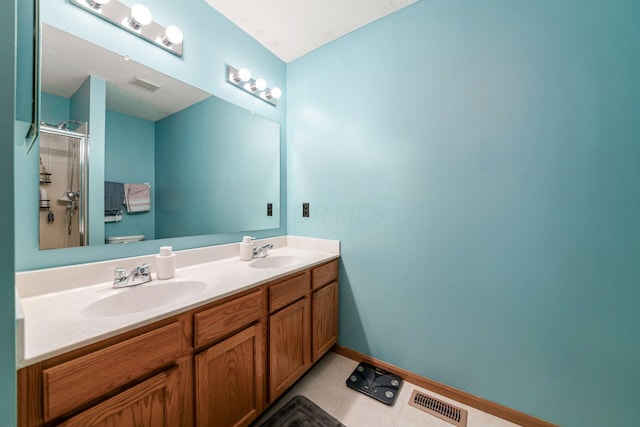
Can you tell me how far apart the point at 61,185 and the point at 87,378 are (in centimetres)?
82

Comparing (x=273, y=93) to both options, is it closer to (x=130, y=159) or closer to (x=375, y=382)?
(x=130, y=159)

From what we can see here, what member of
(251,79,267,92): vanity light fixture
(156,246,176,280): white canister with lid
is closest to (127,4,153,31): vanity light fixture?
(251,79,267,92): vanity light fixture

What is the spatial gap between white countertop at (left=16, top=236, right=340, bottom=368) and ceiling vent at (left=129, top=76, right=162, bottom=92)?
918mm

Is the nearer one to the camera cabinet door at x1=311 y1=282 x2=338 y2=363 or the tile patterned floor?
the tile patterned floor

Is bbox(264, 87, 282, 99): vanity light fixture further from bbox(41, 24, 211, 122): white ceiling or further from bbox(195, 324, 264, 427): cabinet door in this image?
bbox(195, 324, 264, 427): cabinet door

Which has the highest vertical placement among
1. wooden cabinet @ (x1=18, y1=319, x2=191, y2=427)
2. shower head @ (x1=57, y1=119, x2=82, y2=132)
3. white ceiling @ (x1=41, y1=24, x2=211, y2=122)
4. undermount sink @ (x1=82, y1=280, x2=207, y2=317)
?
white ceiling @ (x1=41, y1=24, x2=211, y2=122)

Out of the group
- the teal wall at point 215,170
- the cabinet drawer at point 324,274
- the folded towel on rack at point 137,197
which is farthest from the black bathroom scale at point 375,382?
the folded towel on rack at point 137,197

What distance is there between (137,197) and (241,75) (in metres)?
1.09

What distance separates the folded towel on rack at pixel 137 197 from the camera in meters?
1.22

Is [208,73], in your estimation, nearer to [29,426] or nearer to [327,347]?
[29,426]

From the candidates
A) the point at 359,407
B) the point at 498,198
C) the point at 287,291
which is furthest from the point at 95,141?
the point at 498,198

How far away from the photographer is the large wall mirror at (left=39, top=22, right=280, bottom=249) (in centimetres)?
100

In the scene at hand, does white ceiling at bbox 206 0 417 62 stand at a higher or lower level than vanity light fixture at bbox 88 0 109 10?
higher

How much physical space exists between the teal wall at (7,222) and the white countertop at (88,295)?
0.08m
